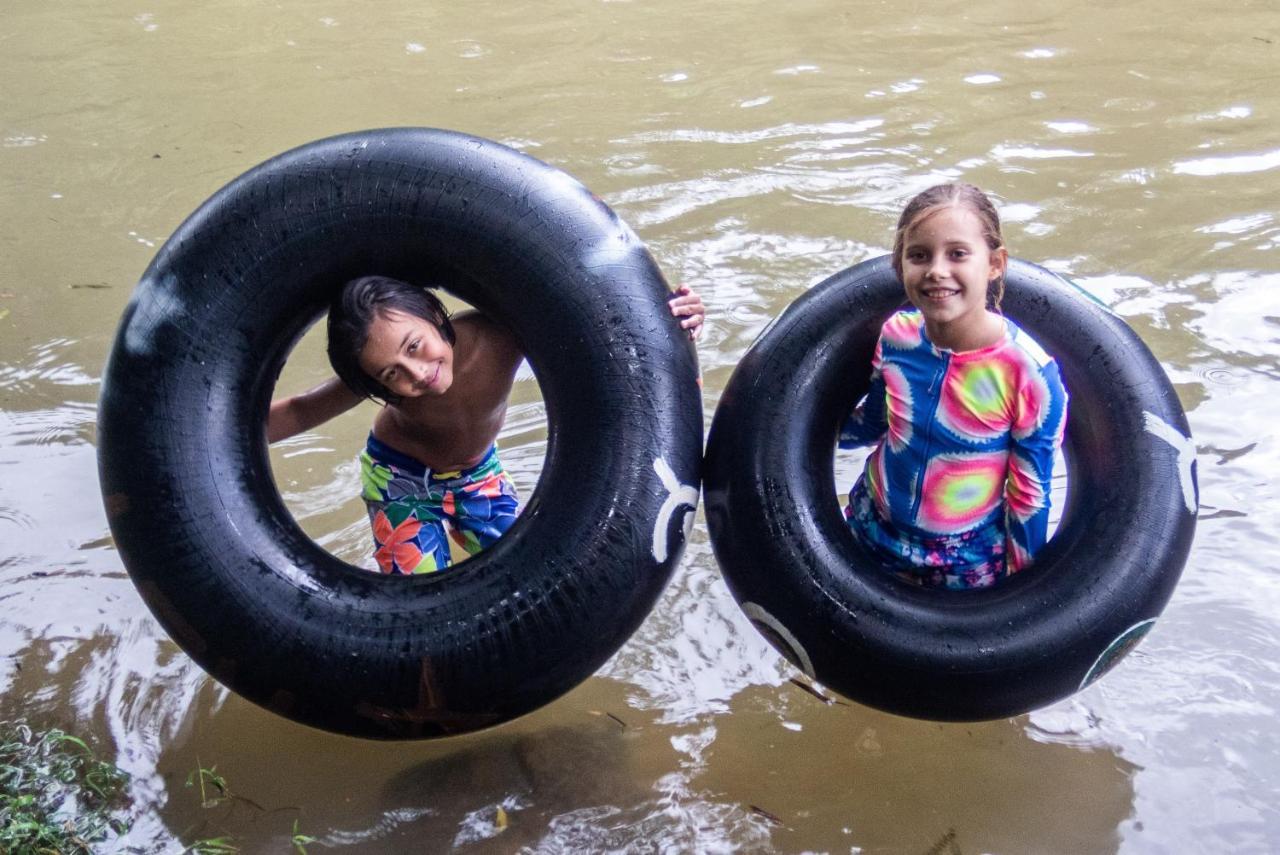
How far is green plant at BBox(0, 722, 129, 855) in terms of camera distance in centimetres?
266

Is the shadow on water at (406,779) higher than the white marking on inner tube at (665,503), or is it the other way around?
the white marking on inner tube at (665,503)

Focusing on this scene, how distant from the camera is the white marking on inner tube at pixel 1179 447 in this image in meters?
2.73

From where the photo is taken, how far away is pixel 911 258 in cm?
260

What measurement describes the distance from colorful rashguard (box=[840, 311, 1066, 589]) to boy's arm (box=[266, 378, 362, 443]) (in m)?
1.15

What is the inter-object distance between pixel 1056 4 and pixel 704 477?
5.75 meters

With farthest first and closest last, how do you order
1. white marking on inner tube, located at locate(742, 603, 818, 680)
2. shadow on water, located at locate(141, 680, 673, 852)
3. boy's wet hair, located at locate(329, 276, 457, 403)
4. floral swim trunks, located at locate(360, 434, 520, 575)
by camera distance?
floral swim trunks, located at locate(360, 434, 520, 575) → shadow on water, located at locate(141, 680, 673, 852) → white marking on inner tube, located at locate(742, 603, 818, 680) → boy's wet hair, located at locate(329, 276, 457, 403)

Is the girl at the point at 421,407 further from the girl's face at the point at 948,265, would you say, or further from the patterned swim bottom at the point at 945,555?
the patterned swim bottom at the point at 945,555

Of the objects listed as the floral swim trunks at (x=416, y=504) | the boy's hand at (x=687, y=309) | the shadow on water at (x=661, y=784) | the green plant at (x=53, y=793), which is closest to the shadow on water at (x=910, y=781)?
the shadow on water at (x=661, y=784)

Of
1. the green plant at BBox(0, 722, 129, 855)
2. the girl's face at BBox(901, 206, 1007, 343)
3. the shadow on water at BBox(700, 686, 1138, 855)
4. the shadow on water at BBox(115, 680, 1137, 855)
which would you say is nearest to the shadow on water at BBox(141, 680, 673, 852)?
the shadow on water at BBox(115, 680, 1137, 855)

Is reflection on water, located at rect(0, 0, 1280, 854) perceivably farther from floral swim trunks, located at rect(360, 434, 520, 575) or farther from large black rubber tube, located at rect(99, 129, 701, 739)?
floral swim trunks, located at rect(360, 434, 520, 575)

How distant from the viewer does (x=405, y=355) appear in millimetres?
2656

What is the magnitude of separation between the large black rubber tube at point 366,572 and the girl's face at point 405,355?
0.14 m

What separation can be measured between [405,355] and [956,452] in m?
1.16

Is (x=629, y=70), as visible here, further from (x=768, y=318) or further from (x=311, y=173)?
(x=311, y=173)
